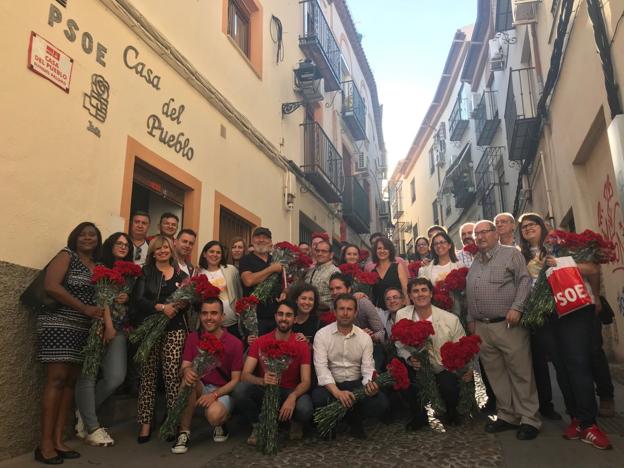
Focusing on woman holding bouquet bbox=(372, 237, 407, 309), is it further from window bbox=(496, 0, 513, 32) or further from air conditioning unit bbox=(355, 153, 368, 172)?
air conditioning unit bbox=(355, 153, 368, 172)

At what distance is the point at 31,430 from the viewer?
12.0 ft

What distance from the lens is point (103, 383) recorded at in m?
3.98

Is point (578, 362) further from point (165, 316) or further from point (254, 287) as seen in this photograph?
point (165, 316)

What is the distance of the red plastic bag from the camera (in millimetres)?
3516

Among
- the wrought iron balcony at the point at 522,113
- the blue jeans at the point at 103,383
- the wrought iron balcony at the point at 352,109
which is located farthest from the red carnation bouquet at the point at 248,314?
the wrought iron balcony at the point at 352,109

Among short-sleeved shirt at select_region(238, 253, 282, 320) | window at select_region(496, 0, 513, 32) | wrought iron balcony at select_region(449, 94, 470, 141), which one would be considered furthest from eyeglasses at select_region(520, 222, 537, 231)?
wrought iron balcony at select_region(449, 94, 470, 141)

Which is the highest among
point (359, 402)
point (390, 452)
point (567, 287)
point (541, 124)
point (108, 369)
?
point (541, 124)

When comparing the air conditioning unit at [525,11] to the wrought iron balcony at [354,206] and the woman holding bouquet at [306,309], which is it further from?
the woman holding bouquet at [306,309]

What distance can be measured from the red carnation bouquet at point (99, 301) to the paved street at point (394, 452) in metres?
0.64

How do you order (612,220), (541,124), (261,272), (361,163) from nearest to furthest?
(261,272) < (612,220) < (541,124) < (361,163)

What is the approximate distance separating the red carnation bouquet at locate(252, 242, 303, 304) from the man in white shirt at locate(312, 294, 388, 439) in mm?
789

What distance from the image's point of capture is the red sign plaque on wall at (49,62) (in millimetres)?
3924

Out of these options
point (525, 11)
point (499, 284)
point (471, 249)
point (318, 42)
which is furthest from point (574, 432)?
point (318, 42)

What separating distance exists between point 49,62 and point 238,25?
505 centimetres
